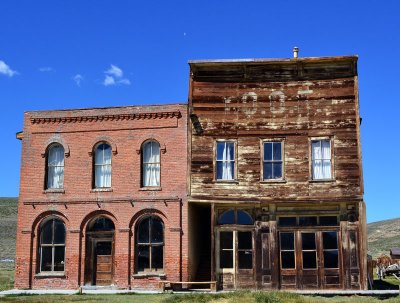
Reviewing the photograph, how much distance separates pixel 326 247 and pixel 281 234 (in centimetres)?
193

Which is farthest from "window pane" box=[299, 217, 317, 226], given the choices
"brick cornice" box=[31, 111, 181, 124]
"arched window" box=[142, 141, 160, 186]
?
"brick cornice" box=[31, 111, 181, 124]

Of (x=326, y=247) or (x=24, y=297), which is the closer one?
(x=24, y=297)

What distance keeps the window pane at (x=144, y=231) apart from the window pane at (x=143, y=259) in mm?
307

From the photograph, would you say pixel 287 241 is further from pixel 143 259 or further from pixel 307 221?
pixel 143 259

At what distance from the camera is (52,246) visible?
Result: 26.8m

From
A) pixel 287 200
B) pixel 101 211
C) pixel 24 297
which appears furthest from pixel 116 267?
pixel 287 200

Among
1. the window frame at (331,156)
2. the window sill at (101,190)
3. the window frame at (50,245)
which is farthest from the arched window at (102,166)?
the window frame at (331,156)

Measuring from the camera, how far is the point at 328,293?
23.3 m

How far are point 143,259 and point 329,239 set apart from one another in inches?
316

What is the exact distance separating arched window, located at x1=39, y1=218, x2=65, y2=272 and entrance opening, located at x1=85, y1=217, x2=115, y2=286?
1.28 metres

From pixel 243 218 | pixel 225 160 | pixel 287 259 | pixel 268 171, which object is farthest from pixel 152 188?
pixel 287 259

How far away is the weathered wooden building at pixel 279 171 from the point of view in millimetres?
24719

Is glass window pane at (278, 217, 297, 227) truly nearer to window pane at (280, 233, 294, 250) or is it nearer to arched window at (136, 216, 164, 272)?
window pane at (280, 233, 294, 250)

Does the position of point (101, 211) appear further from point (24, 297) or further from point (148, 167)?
point (24, 297)
